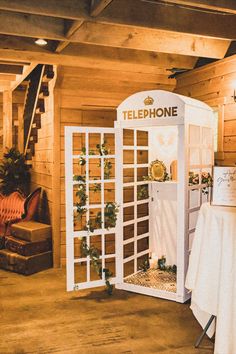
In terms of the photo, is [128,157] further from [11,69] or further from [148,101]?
[11,69]

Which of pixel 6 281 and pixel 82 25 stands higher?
pixel 82 25

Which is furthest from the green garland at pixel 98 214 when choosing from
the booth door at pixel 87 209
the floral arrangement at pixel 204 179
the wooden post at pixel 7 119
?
the wooden post at pixel 7 119

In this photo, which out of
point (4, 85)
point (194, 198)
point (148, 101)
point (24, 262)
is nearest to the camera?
point (148, 101)

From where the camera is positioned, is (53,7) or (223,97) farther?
(223,97)

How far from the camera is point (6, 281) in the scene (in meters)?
5.12

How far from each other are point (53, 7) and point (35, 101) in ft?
10.8

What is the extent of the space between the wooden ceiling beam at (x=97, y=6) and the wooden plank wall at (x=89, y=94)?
82.1 inches

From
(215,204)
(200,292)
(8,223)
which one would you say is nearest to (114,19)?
(215,204)

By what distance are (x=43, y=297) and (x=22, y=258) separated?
1.05m

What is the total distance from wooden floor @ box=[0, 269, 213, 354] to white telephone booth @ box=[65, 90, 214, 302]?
25cm

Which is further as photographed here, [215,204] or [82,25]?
[82,25]

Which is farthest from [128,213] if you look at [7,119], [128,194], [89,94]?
[7,119]

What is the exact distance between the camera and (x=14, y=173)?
7082 millimetres

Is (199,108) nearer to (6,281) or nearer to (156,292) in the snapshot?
(156,292)
